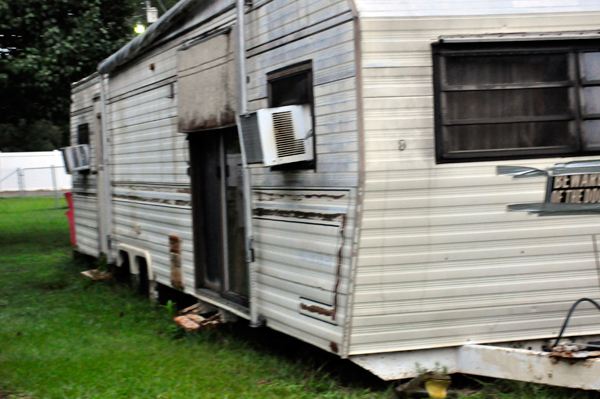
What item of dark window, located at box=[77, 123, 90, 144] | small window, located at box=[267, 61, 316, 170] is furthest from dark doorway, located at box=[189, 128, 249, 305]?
A: dark window, located at box=[77, 123, 90, 144]

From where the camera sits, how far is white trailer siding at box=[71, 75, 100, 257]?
10133mm

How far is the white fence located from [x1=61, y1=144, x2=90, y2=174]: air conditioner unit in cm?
2585

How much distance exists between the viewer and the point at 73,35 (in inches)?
525

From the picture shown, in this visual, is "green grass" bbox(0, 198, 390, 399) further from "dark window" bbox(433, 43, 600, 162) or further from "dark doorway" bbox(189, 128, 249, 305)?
"dark window" bbox(433, 43, 600, 162)

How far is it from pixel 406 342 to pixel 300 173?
1499 millimetres

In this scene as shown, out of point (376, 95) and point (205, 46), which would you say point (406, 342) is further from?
point (205, 46)

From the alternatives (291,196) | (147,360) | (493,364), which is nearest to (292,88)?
(291,196)

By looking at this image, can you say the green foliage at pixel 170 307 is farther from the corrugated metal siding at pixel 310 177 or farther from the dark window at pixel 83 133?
the dark window at pixel 83 133

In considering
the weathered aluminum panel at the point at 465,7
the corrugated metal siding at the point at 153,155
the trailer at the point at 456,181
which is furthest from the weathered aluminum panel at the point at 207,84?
the weathered aluminum panel at the point at 465,7

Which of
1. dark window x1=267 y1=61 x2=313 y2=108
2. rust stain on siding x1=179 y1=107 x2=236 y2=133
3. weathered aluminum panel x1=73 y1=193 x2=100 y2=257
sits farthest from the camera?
weathered aluminum panel x1=73 y1=193 x2=100 y2=257

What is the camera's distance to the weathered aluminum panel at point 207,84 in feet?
19.1

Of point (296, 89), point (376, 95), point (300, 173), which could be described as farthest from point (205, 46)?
point (376, 95)

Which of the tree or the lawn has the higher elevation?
the tree

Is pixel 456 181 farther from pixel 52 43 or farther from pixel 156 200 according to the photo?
pixel 52 43
